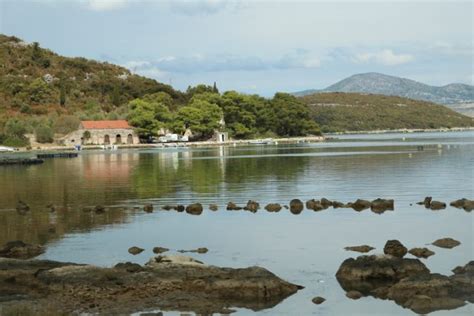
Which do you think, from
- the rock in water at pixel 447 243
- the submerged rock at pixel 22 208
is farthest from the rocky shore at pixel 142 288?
the submerged rock at pixel 22 208

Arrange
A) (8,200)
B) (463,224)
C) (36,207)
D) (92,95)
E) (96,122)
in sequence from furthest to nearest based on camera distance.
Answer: (92,95) → (96,122) → (8,200) → (36,207) → (463,224)

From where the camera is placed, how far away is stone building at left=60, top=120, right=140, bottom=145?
13275 cm

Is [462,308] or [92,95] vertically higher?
[92,95]

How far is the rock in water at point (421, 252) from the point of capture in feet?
73.4

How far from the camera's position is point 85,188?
158 feet

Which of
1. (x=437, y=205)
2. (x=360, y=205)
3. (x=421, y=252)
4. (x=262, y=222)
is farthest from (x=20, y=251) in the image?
(x=437, y=205)

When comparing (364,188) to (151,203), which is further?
(364,188)

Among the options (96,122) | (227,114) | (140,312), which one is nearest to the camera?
(140,312)

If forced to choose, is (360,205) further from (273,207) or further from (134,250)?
(134,250)

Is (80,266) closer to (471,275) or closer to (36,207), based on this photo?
(471,275)

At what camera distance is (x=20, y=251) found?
941 inches

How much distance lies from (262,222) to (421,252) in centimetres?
984

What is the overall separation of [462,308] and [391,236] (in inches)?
409

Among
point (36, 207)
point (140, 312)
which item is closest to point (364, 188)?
point (36, 207)
